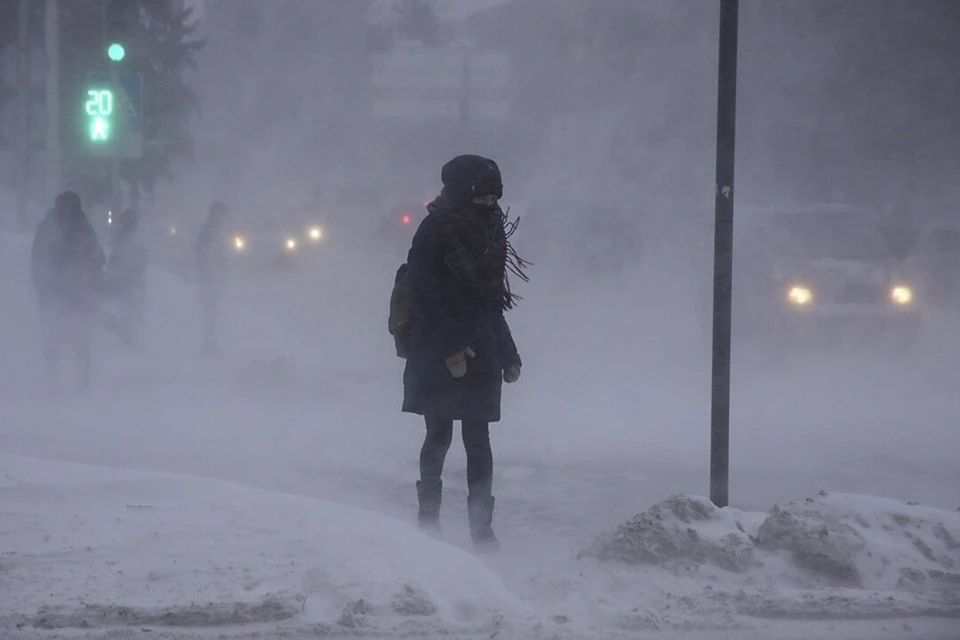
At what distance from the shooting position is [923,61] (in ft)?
80.1

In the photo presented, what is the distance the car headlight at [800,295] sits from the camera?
1243 cm

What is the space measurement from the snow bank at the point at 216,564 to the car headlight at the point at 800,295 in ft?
26.9

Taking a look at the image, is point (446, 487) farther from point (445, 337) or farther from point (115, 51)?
point (115, 51)

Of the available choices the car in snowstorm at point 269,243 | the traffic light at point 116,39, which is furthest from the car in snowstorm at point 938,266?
the traffic light at point 116,39

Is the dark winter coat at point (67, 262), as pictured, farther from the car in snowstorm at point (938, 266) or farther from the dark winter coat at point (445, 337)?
the car in snowstorm at point (938, 266)

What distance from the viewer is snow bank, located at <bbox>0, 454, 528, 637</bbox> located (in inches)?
151

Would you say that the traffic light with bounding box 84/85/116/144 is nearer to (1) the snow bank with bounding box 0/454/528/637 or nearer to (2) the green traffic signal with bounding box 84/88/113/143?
(2) the green traffic signal with bounding box 84/88/113/143

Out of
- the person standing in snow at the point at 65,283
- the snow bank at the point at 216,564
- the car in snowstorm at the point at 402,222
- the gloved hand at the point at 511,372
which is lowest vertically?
the snow bank at the point at 216,564

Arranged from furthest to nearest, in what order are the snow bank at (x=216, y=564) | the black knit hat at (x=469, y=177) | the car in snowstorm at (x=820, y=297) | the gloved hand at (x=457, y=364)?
1. the car in snowstorm at (x=820, y=297)
2. the black knit hat at (x=469, y=177)
3. the gloved hand at (x=457, y=364)
4. the snow bank at (x=216, y=564)

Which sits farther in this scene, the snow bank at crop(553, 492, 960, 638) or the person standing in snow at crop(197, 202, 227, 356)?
the person standing in snow at crop(197, 202, 227, 356)

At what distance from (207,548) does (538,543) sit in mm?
1673

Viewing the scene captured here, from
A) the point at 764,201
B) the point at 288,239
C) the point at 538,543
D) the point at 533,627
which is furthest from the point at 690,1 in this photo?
the point at 533,627

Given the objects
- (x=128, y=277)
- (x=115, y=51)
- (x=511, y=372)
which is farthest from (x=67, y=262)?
(x=511, y=372)

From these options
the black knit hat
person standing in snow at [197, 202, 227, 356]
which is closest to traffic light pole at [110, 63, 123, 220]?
person standing in snow at [197, 202, 227, 356]
